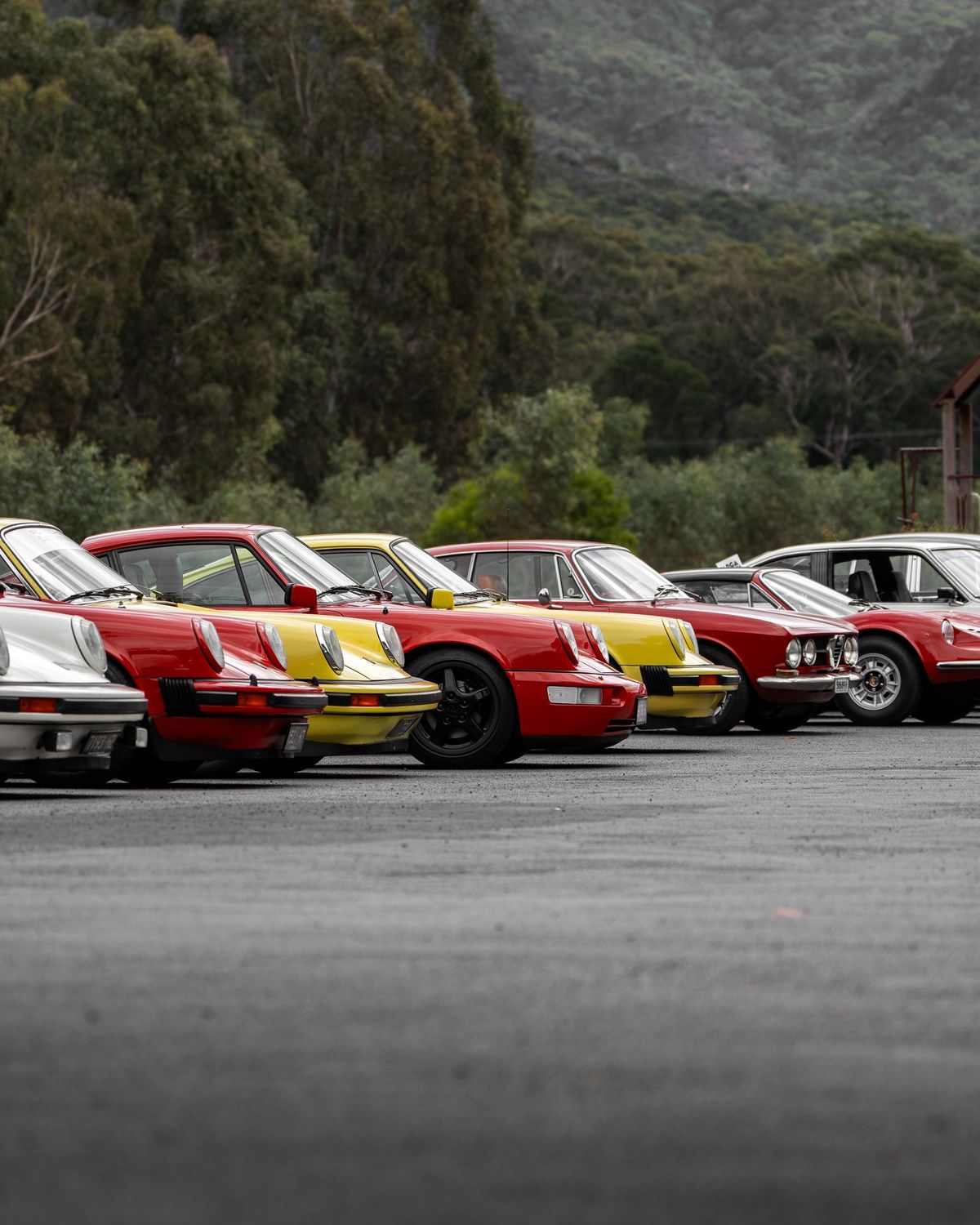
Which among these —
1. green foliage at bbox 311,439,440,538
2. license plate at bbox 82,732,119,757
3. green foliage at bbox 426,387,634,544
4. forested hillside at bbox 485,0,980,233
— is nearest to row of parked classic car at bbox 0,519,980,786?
license plate at bbox 82,732,119,757

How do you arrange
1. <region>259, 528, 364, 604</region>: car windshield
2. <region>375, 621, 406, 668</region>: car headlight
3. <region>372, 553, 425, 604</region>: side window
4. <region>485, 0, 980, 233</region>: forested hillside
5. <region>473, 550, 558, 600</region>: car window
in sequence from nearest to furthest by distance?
<region>375, 621, 406, 668</region>: car headlight → <region>259, 528, 364, 604</region>: car windshield → <region>372, 553, 425, 604</region>: side window → <region>473, 550, 558, 600</region>: car window → <region>485, 0, 980, 233</region>: forested hillside

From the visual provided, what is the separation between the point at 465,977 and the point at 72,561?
321 inches

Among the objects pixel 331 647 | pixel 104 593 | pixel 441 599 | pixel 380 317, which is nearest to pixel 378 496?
pixel 380 317

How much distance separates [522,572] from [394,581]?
8.84 ft

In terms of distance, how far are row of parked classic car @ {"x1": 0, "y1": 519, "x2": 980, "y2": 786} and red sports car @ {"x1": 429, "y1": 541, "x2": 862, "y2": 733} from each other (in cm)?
2

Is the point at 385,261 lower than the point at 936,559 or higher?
higher

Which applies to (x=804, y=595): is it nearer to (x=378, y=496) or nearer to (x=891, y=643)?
(x=891, y=643)

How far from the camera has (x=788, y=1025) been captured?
5668 millimetres

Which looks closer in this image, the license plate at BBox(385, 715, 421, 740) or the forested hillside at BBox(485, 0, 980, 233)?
the license plate at BBox(385, 715, 421, 740)

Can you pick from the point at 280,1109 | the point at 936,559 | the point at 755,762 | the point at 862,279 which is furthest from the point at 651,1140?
the point at 862,279

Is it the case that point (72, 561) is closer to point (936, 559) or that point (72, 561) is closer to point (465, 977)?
point (465, 977)

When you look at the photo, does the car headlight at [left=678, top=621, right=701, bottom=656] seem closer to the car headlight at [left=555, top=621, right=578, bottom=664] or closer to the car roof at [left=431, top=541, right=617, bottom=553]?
the car roof at [left=431, top=541, right=617, bottom=553]

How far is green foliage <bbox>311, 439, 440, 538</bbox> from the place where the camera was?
221ft

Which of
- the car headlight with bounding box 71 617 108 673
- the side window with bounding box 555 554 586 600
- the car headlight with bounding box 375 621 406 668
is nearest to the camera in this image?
the car headlight with bounding box 71 617 108 673
